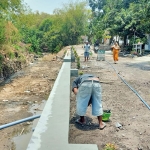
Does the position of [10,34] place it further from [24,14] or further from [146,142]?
[146,142]

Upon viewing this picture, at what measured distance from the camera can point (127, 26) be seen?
934 inches

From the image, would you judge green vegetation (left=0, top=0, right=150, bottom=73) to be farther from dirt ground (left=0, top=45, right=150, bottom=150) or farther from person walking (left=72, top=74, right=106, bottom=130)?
person walking (left=72, top=74, right=106, bottom=130)

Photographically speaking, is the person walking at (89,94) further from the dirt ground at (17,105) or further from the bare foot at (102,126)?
the dirt ground at (17,105)

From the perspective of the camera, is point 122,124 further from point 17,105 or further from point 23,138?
point 17,105

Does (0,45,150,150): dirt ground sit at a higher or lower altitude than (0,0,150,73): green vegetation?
lower

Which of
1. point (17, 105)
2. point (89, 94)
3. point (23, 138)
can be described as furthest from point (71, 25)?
point (89, 94)

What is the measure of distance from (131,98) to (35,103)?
4072 mm

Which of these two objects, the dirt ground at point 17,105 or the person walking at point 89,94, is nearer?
the person walking at point 89,94

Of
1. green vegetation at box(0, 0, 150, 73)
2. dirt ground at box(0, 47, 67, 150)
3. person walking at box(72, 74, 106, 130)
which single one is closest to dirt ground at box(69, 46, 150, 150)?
person walking at box(72, 74, 106, 130)

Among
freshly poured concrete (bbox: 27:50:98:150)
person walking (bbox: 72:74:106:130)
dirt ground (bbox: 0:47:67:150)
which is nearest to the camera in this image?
freshly poured concrete (bbox: 27:50:98:150)

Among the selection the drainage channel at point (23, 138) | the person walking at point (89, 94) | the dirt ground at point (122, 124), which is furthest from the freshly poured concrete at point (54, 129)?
the drainage channel at point (23, 138)

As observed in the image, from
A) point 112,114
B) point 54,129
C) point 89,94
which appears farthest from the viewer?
point 112,114

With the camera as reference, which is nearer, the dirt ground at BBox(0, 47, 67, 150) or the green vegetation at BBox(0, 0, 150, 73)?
the dirt ground at BBox(0, 47, 67, 150)

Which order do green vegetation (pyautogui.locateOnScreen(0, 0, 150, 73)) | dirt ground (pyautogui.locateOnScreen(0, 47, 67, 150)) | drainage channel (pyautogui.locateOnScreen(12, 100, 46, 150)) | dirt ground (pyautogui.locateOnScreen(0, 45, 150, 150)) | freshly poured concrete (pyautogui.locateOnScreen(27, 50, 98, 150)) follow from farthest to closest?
green vegetation (pyautogui.locateOnScreen(0, 0, 150, 73)) → dirt ground (pyautogui.locateOnScreen(0, 47, 67, 150)) → drainage channel (pyautogui.locateOnScreen(12, 100, 46, 150)) → dirt ground (pyautogui.locateOnScreen(0, 45, 150, 150)) → freshly poured concrete (pyautogui.locateOnScreen(27, 50, 98, 150))
